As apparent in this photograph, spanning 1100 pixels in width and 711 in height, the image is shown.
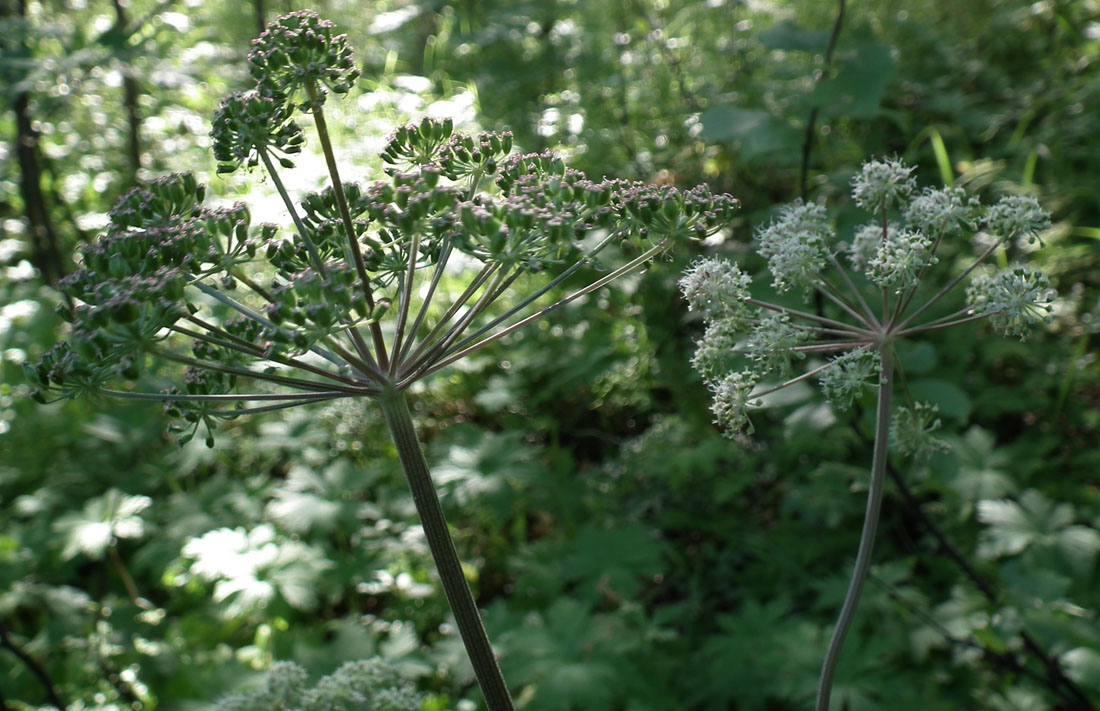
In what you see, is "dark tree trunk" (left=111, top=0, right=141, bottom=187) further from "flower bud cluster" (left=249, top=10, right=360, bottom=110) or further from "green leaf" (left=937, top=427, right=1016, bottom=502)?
"green leaf" (left=937, top=427, right=1016, bottom=502)

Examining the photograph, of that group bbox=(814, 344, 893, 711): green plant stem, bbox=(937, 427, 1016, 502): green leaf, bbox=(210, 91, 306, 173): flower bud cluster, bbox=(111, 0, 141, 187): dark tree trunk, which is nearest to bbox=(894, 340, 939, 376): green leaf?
bbox=(937, 427, 1016, 502): green leaf

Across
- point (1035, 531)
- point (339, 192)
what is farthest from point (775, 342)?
point (1035, 531)

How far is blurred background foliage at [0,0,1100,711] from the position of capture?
9.55 feet

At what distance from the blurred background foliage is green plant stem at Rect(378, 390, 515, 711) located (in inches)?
48.9

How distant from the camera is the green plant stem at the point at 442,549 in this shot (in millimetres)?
1388

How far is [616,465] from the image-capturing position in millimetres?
4160

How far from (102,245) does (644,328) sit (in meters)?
3.59

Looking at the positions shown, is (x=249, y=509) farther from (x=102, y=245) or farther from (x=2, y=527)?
(x=102, y=245)

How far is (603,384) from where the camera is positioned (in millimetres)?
4738

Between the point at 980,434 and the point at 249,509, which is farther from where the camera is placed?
the point at 249,509

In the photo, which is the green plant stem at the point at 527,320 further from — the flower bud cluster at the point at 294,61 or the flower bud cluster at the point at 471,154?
the flower bud cluster at the point at 294,61

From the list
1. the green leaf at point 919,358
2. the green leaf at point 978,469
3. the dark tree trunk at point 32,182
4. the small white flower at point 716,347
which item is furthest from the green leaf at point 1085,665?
the dark tree trunk at point 32,182

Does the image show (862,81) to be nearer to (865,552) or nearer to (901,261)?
(901,261)

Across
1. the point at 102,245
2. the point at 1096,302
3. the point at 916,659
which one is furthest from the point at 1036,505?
the point at 102,245
